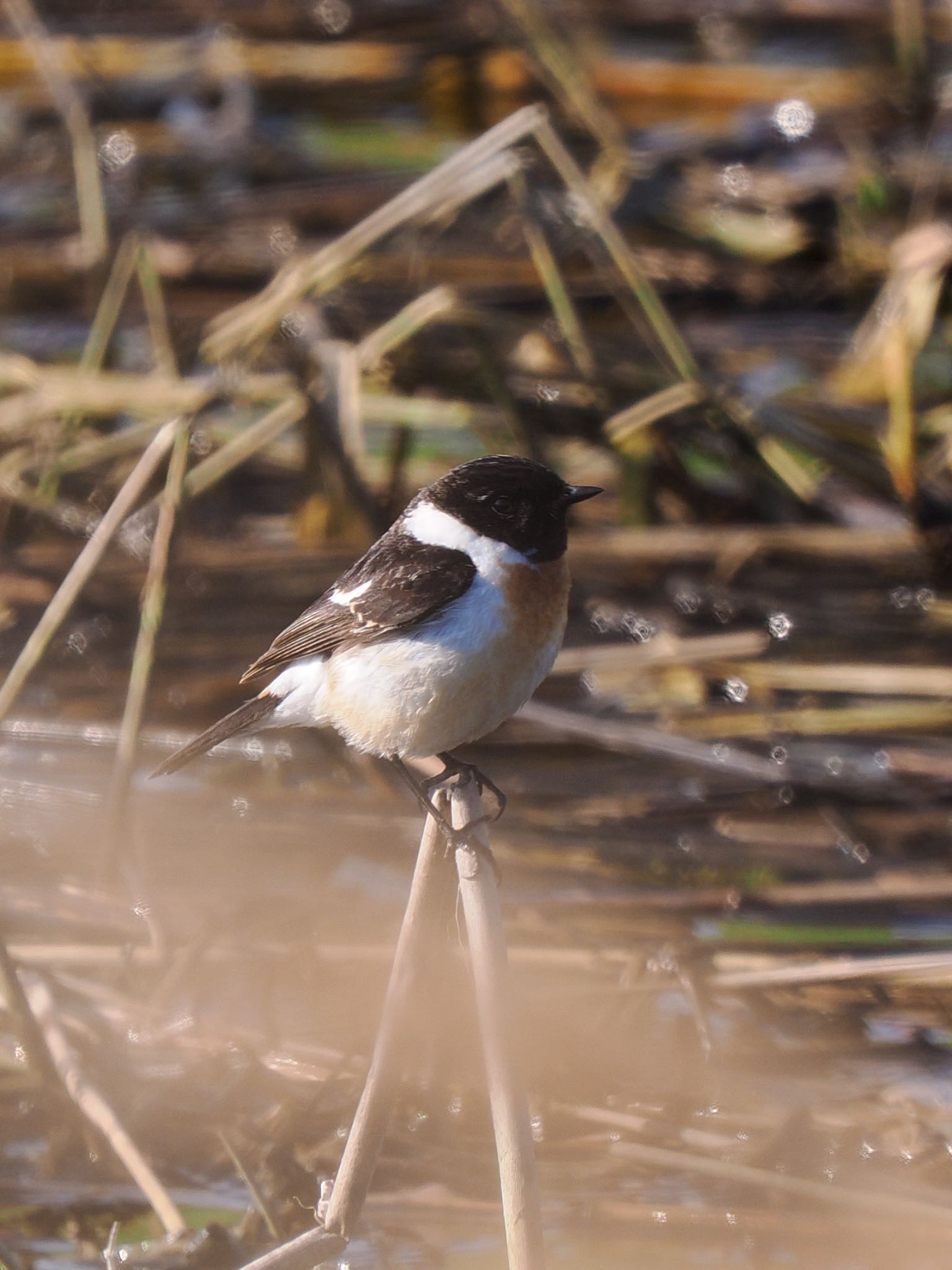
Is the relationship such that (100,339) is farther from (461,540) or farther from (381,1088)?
(381,1088)

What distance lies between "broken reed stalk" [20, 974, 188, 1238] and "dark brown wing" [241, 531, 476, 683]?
1.16 metres

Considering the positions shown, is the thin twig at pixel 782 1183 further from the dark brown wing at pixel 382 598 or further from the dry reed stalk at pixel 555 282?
the dry reed stalk at pixel 555 282

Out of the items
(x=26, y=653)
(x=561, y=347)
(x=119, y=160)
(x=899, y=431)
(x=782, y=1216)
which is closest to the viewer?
(x=782, y=1216)

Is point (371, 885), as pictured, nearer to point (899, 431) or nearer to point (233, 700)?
point (233, 700)

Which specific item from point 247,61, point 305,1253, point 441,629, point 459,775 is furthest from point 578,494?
point 247,61

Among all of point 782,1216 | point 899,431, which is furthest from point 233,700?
point 782,1216

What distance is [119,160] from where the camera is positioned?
9.70m

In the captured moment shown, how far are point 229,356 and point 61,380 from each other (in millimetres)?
981

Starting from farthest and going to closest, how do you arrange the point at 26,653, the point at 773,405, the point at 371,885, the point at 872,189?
the point at 872,189, the point at 773,405, the point at 371,885, the point at 26,653

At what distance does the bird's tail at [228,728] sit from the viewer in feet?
14.3

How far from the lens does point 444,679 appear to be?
12.8ft

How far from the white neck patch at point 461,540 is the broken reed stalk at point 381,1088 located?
42.7 inches

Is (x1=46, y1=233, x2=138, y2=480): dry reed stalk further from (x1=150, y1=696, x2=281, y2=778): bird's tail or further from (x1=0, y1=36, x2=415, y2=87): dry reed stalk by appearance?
(x1=0, y1=36, x2=415, y2=87): dry reed stalk

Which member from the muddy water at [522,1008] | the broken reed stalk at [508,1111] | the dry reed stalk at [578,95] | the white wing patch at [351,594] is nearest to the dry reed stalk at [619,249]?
the muddy water at [522,1008]
